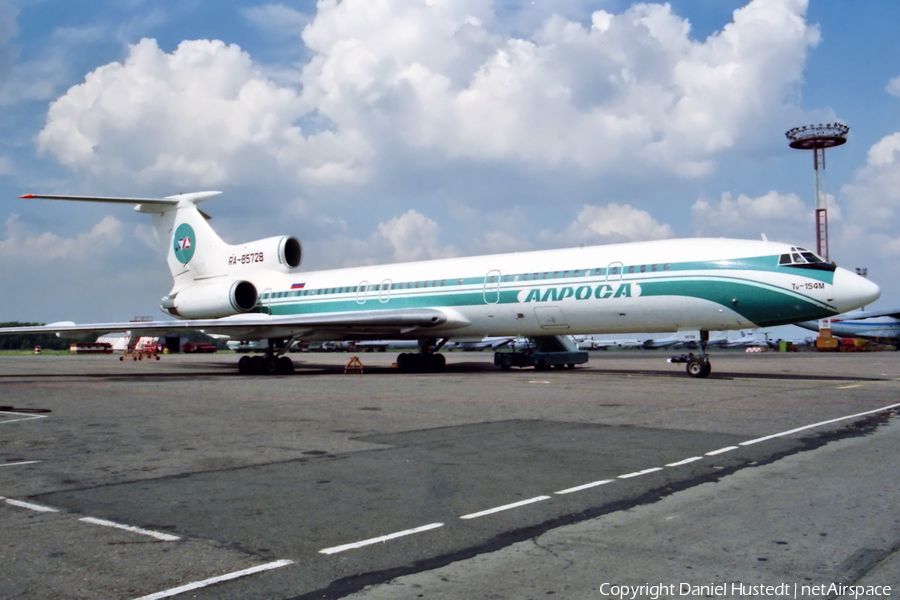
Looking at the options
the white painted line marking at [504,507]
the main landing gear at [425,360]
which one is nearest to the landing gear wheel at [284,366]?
the main landing gear at [425,360]

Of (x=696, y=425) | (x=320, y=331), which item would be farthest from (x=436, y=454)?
(x=320, y=331)

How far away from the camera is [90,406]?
13172 mm

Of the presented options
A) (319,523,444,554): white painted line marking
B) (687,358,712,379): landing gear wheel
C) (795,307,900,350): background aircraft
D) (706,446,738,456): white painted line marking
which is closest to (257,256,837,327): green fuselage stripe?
(687,358,712,379): landing gear wheel

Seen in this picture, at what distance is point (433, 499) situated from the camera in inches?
227

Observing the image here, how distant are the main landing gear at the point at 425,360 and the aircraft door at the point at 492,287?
4.14 m

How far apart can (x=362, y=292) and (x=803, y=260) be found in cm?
1516

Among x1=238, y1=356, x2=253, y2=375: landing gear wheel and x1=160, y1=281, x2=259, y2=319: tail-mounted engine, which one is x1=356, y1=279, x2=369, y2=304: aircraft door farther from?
x1=160, y1=281, x2=259, y2=319: tail-mounted engine

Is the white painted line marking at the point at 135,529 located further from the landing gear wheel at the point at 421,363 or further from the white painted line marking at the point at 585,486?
the landing gear wheel at the point at 421,363

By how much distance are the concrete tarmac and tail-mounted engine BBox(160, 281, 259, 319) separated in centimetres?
1590

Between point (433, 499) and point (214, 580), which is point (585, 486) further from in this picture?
point (214, 580)

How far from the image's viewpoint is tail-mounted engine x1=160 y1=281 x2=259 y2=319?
1085 inches

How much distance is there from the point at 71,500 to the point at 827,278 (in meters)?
17.3

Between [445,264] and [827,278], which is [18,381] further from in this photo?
[827,278]

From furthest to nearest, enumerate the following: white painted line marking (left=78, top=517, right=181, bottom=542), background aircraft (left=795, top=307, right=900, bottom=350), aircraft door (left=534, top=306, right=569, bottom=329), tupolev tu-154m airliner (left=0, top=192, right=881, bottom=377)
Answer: background aircraft (left=795, top=307, right=900, bottom=350) → aircraft door (left=534, top=306, right=569, bottom=329) → tupolev tu-154m airliner (left=0, top=192, right=881, bottom=377) → white painted line marking (left=78, top=517, right=181, bottom=542)
